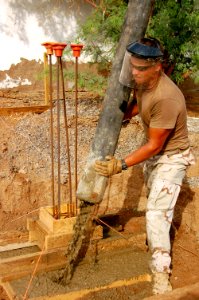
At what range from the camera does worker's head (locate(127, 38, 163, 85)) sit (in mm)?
3325

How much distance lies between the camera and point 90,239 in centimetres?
405

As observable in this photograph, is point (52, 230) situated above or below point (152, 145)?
below

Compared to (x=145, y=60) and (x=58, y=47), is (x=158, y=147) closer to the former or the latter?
(x=145, y=60)

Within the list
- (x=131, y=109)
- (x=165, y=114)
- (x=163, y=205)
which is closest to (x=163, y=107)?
(x=165, y=114)

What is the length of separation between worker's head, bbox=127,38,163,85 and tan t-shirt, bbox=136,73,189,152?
113 millimetres

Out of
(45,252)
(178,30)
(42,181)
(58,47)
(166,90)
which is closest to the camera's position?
(166,90)

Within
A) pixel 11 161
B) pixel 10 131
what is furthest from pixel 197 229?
Answer: pixel 10 131

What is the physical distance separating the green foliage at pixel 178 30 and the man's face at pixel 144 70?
399 cm

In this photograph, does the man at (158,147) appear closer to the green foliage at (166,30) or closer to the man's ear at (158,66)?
the man's ear at (158,66)

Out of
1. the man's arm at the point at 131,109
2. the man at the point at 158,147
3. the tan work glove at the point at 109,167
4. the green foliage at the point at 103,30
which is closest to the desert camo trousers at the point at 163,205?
the man at the point at 158,147

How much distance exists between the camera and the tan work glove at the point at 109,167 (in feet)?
11.5

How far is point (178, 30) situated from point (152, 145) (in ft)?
15.6

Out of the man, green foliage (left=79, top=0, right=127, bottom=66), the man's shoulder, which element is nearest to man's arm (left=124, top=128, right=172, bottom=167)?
the man

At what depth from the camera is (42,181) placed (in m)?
5.74
